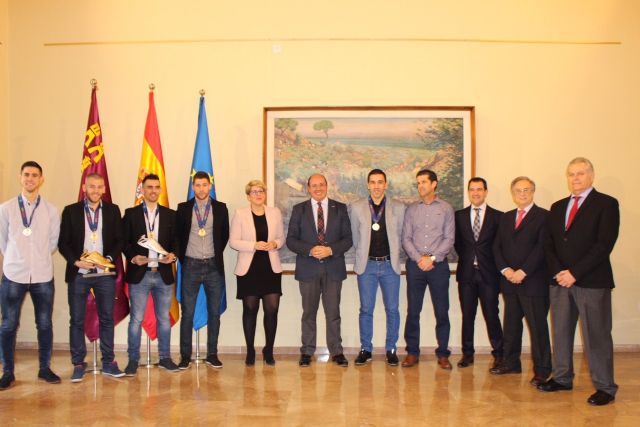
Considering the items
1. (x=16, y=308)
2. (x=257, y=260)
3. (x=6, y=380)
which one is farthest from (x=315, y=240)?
(x=6, y=380)

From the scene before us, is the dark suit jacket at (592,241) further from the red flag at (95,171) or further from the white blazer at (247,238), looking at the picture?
the red flag at (95,171)

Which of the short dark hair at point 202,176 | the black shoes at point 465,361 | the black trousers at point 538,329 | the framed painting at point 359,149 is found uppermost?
the framed painting at point 359,149

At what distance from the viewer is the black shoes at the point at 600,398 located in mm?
4090

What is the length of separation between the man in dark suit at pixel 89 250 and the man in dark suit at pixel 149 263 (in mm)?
133

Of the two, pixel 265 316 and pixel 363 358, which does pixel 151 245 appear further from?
pixel 363 358

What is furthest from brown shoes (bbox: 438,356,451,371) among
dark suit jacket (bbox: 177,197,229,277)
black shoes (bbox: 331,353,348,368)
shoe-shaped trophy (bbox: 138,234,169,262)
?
shoe-shaped trophy (bbox: 138,234,169,262)

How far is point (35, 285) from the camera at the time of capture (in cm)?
457

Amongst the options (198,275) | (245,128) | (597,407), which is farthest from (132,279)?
(597,407)

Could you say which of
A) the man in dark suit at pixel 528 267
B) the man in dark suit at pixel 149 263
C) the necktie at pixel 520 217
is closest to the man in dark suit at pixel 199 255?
the man in dark suit at pixel 149 263

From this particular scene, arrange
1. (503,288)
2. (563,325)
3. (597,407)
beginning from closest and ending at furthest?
(597,407) → (563,325) → (503,288)

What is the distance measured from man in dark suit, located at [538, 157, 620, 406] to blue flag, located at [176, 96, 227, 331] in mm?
2935

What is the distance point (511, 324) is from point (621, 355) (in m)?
1.70

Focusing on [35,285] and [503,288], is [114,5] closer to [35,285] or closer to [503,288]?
[35,285]

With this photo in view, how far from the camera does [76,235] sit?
4723 millimetres
